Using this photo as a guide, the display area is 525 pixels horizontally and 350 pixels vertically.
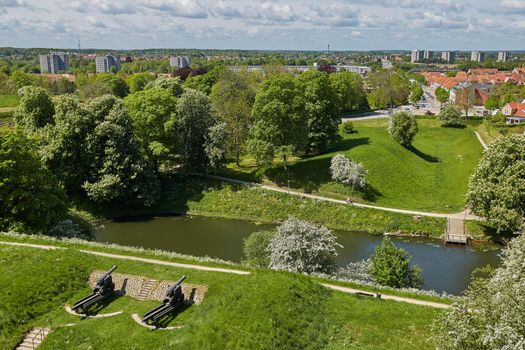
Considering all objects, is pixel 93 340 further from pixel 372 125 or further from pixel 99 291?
pixel 372 125

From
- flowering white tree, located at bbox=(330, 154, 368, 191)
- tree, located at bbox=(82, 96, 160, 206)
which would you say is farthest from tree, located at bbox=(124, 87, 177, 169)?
flowering white tree, located at bbox=(330, 154, 368, 191)

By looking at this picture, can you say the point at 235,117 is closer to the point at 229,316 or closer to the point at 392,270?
the point at 392,270

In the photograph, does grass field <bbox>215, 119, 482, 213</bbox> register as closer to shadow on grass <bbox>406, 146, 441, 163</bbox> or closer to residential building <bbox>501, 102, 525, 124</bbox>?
shadow on grass <bbox>406, 146, 441, 163</bbox>

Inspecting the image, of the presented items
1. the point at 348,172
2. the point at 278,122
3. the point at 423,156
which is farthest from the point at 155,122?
the point at 423,156

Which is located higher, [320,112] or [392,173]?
[320,112]

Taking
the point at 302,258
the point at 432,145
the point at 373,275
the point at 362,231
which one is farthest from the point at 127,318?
the point at 432,145
